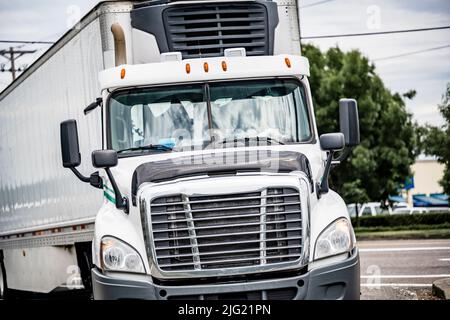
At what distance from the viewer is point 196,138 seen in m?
9.02

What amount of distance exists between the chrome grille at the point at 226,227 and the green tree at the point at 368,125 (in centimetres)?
2873

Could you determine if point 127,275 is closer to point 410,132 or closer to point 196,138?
point 196,138

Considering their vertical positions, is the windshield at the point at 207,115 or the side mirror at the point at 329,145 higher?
the windshield at the point at 207,115

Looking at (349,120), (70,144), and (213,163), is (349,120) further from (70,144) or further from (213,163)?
(70,144)

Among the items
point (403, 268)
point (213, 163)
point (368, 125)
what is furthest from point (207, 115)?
point (368, 125)

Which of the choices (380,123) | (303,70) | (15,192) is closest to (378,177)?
(380,123)

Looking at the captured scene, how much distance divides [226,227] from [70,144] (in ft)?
6.42

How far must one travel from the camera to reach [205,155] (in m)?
8.71

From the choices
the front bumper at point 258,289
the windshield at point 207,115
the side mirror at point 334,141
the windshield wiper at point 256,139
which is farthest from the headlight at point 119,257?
the side mirror at point 334,141

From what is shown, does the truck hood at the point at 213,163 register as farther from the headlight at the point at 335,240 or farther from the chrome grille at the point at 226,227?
the headlight at the point at 335,240

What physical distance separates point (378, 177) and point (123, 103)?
30554 millimetres

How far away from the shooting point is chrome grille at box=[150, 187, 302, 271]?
8.05 metres

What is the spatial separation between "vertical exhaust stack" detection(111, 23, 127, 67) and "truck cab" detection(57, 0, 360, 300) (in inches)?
0.6

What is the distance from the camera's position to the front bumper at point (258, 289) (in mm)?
8031
